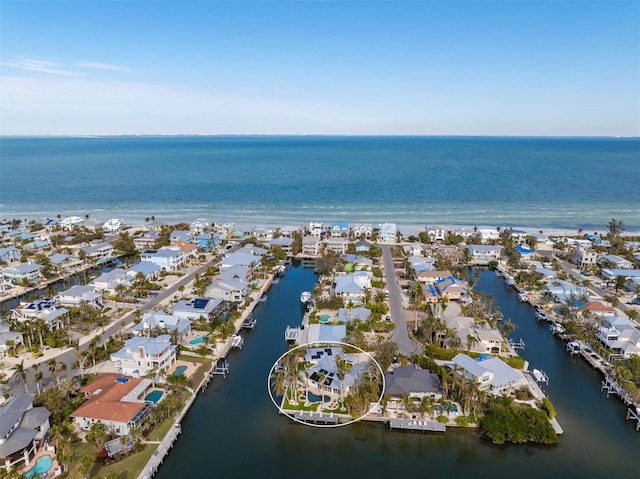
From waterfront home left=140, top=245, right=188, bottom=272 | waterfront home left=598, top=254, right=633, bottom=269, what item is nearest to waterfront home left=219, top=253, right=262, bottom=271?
waterfront home left=140, top=245, right=188, bottom=272

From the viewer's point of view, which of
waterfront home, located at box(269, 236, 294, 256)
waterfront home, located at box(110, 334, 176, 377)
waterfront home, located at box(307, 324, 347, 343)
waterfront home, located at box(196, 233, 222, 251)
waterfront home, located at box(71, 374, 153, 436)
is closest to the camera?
waterfront home, located at box(71, 374, 153, 436)

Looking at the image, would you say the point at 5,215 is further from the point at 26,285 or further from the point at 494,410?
the point at 494,410

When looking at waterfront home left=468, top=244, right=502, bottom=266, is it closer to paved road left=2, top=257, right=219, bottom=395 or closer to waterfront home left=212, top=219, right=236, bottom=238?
waterfront home left=212, top=219, right=236, bottom=238

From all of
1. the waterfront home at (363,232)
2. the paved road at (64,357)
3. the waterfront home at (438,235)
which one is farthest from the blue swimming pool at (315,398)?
the waterfront home at (438,235)

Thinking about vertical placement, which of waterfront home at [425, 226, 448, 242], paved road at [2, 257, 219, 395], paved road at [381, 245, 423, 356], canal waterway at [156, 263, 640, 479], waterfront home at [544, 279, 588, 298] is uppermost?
waterfront home at [425, 226, 448, 242]

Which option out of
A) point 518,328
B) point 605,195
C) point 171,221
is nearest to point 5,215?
point 171,221

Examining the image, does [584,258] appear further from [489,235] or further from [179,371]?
[179,371]

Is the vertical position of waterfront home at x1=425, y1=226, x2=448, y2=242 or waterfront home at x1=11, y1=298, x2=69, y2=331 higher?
waterfront home at x1=425, y1=226, x2=448, y2=242

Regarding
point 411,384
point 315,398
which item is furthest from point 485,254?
point 315,398
